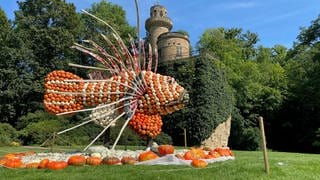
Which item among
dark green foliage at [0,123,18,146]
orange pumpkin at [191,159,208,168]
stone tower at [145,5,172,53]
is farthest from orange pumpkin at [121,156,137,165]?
stone tower at [145,5,172,53]

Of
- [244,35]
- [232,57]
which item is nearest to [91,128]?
[232,57]

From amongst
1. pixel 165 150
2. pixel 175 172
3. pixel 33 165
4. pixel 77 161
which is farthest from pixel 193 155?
pixel 33 165

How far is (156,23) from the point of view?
1761 inches

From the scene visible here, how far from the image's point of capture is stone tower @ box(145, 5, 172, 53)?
44.7m

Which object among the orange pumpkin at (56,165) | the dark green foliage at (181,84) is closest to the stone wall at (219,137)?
the dark green foliage at (181,84)

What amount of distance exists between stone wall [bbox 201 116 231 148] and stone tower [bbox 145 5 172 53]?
1559cm

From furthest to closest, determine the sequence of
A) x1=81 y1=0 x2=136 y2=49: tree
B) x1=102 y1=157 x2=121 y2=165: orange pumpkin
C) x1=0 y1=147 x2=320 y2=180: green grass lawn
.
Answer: x1=81 y1=0 x2=136 y2=49: tree → x1=102 y1=157 x2=121 y2=165: orange pumpkin → x1=0 y1=147 x2=320 y2=180: green grass lawn

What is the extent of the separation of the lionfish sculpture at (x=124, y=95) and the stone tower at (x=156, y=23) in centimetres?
3024

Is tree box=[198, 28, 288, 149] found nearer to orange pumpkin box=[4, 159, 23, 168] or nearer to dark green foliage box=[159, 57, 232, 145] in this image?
dark green foliage box=[159, 57, 232, 145]

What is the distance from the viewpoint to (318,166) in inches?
435

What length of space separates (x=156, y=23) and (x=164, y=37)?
248 inches

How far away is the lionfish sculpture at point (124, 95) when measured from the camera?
13.9 meters

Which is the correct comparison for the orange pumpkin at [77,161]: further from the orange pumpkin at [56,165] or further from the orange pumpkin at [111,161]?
the orange pumpkin at [111,161]

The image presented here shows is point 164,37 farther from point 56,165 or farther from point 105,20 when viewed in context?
point 56,165
